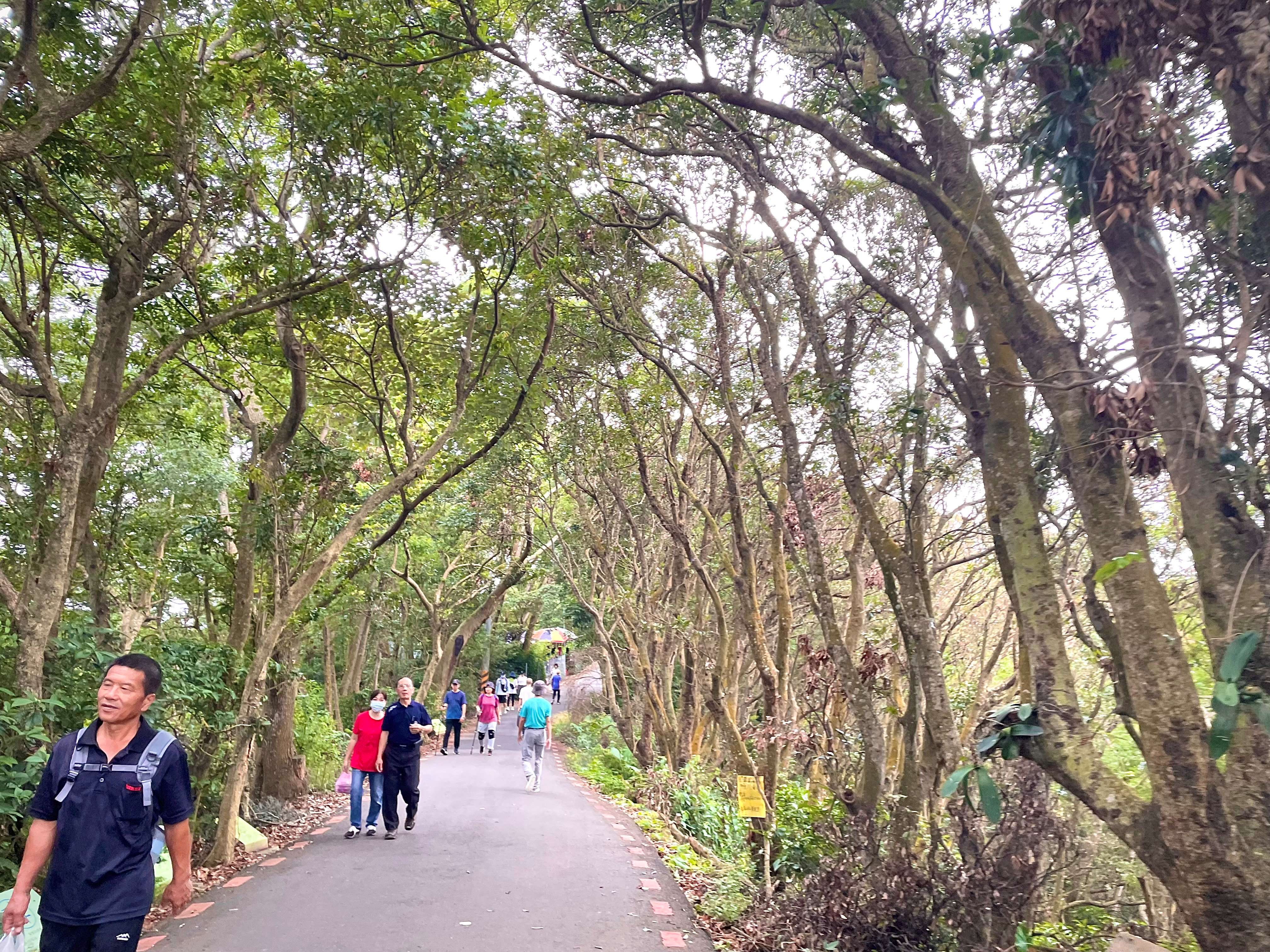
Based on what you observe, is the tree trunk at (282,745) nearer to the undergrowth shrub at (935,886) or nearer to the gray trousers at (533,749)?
the gray trousers at (533,749)

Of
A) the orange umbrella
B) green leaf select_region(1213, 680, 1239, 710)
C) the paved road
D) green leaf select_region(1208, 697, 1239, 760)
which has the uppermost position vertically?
the orange umbrella


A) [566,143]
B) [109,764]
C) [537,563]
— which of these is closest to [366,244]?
[566,143]

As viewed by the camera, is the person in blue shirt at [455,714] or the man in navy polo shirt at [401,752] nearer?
the man in navy polo shirt at [401,752]

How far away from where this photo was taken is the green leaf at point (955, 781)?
11.0 feet

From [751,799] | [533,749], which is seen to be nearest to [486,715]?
[533,749]

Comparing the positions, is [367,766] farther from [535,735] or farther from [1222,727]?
[1222,727]

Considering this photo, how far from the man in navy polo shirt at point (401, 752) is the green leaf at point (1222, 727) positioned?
26.5ft

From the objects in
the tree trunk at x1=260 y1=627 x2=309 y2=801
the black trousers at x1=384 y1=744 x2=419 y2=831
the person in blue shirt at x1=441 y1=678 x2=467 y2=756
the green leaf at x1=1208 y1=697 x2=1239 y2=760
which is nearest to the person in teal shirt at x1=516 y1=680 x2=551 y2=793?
the tree trunk at x1=260 y1=627 x2=309 y2=801

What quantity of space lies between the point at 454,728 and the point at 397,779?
12035 mm

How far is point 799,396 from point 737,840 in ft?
19.5

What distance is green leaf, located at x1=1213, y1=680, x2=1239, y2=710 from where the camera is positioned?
8.17ft

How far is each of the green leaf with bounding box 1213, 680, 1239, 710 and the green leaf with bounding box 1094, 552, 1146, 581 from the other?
622 mm

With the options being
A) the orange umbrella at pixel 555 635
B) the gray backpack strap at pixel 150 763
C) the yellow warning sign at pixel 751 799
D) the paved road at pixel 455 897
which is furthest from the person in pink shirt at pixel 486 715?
the gray backpack strap at pixel 150 763

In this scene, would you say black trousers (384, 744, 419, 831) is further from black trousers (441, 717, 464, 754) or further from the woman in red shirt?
black trousers (441, 717, 464, 754)
